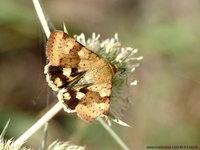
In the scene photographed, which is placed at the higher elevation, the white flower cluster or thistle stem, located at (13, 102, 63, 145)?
the white flower cluster

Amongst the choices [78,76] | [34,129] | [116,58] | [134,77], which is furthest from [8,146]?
[134,77]

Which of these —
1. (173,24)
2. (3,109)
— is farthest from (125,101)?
(173,24)

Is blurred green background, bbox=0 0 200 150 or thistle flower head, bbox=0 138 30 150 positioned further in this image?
blurred green background, bbox=0 0 200 150

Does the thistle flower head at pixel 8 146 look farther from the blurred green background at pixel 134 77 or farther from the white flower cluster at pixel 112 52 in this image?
the blurred green background at pixel 134 77

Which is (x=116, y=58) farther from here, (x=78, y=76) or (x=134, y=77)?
(x=134, y=77)

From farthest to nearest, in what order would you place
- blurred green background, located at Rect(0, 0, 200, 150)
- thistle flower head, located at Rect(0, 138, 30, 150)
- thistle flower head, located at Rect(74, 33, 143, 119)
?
blurred green background, located at Rect(0, 0, 200, 150), thistle flower head, located at Rect(74, 33, 143, 119), thistle flower head, located at Rect(0, 138, 30, 150)

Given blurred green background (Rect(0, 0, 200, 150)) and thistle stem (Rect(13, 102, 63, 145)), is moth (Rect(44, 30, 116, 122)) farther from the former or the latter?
blurred green background (Rect(0, 0, 200, 150))

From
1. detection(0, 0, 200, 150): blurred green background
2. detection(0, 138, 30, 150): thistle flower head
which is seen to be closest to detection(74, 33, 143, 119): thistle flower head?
detection(0, 138, 30, 150): thistle flower head
